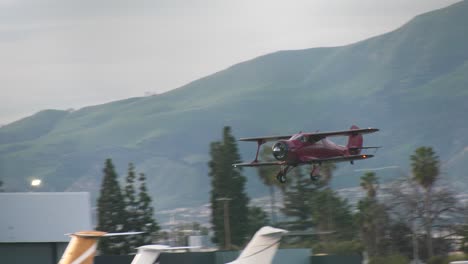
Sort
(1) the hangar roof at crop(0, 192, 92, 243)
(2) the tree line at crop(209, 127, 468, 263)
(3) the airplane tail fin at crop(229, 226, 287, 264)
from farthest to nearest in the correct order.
→ (2) the tree line at crop(209, 127, 468, 263), (1) the hangar roof at crop(0, 192, 92, 243), (3) the airplane tail fin at crop(229, 226, 287, 264)

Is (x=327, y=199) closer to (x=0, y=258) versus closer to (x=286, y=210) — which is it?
(x=286, y=210)

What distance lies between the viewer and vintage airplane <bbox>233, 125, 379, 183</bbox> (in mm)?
44312

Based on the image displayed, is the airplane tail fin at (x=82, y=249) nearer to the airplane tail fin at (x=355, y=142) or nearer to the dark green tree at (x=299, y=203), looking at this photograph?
the airplane tail fin at (x=355, y=142)

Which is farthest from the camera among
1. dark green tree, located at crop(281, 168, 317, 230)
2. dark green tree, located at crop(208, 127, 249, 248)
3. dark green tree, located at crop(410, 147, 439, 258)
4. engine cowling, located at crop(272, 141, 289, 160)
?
dark green tree, located at crop(281, 168, 317, 230)

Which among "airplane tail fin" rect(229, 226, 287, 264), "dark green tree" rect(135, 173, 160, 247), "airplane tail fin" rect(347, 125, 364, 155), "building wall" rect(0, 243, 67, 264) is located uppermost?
"dark green tree" rect(135, 173, 160, 247)

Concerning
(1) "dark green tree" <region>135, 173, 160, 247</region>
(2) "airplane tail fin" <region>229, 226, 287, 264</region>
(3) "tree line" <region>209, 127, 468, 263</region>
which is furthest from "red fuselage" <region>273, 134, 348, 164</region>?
(1) "dark green tree" <region>135, 173, 160, 247</region>

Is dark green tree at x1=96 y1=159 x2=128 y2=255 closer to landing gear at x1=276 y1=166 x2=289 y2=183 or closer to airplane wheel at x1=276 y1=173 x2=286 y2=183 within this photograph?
landing gear at x1=276 y1=166 x2=289 y2=183

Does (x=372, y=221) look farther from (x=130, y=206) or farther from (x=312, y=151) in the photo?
(x=312, y=151)

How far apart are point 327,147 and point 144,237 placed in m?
65.5

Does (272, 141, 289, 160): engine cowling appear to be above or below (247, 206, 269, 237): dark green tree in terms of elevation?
below

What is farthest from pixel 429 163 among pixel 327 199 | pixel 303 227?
pixel 303 227

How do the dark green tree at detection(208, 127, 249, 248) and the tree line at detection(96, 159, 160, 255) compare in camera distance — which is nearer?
the dark green tree at detection(208, 127, 249, 248)

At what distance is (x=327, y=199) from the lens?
370 ft

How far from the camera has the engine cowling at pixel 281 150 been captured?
144 ft
